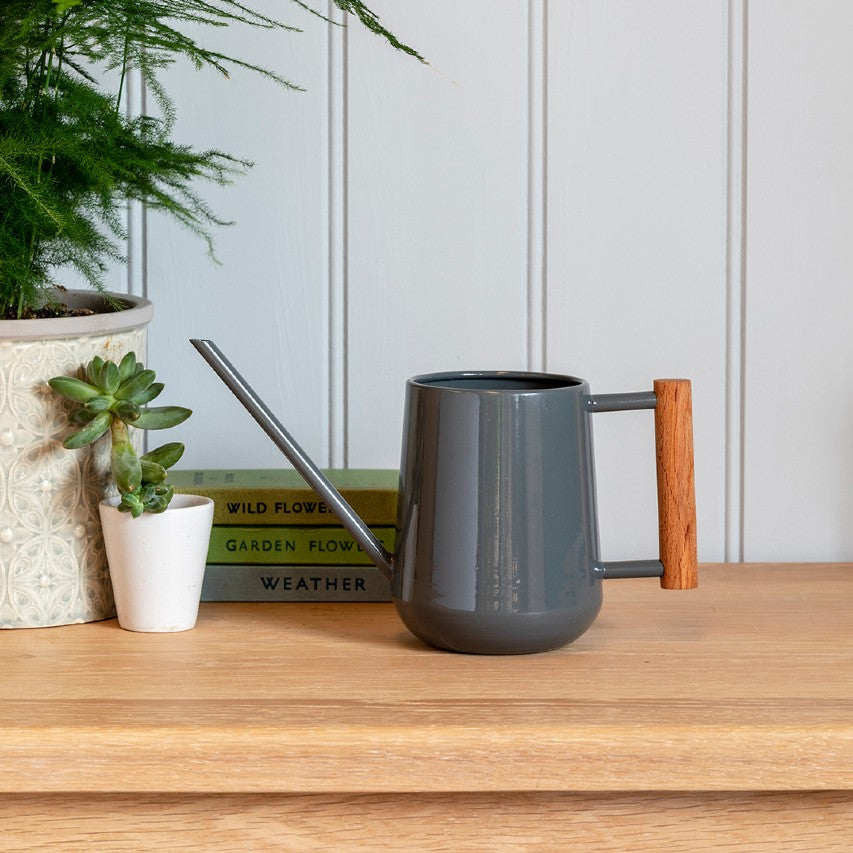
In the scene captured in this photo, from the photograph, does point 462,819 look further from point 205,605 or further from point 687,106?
point 687,106

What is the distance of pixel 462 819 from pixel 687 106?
1.99ft

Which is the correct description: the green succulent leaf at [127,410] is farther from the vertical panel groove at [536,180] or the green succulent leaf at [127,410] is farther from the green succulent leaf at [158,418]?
the vertical panel groove at [536,180]

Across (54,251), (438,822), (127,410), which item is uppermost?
(54,251)

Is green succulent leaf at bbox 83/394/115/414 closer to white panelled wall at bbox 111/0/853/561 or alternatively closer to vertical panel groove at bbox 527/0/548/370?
white panelled wall at bbox 111/0/853/561

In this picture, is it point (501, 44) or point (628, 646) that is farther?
point (501, 44)

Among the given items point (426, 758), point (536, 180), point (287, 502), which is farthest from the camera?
point (536, 180)

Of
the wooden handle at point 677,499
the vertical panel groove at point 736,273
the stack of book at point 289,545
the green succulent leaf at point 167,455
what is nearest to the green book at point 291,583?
the stack of book at point 289,545

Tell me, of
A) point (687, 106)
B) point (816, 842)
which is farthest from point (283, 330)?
point (816, 842)

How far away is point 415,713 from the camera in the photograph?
0.57m

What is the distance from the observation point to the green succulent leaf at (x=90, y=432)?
0.69 meters

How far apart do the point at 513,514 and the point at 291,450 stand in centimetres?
15

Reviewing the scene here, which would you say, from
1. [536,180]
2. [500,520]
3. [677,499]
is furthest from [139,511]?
[536,180]

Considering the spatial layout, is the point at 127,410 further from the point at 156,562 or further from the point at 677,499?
Result: the point at 677,499

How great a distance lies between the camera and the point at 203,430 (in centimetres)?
94
